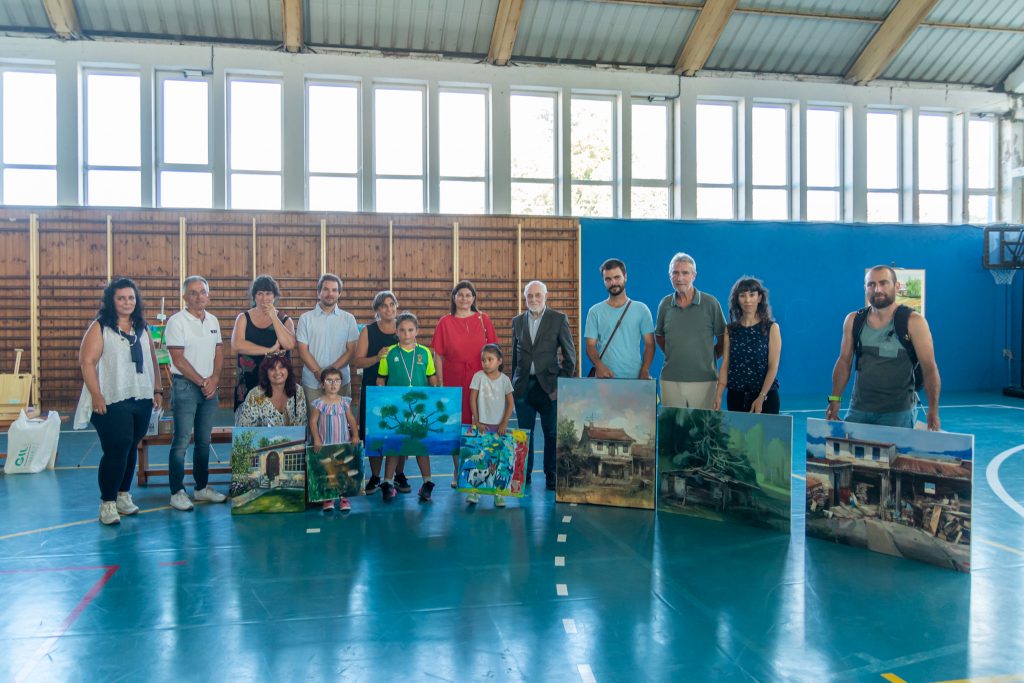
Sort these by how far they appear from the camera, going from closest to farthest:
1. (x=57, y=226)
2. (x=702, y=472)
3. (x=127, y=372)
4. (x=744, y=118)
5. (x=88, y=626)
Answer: (x=88, y=626)
(x=127, y=372)
(x=702, y=472)
(x=57, y=226)
(x=744, y=118)

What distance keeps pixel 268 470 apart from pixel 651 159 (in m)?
9.63

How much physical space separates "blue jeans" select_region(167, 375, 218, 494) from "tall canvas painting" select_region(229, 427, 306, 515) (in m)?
0.35

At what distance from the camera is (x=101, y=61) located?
10867mm

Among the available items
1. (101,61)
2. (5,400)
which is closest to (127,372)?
(5,400)

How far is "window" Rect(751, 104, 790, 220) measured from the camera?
1306 cm

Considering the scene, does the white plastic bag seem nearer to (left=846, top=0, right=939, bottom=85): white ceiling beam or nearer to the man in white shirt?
the man in white shirt

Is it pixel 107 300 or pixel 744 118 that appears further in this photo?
pixel 744 118

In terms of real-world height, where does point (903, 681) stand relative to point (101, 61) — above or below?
below

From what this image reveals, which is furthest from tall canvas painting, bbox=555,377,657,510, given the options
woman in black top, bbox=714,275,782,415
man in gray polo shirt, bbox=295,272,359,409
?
man in gray polo shirt, bbox=295,272,359,409

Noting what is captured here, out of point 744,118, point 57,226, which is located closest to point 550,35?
point 744,118

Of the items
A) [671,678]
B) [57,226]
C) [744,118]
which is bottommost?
[671,678]

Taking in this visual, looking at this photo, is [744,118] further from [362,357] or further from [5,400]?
[5,400]

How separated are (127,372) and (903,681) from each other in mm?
4644

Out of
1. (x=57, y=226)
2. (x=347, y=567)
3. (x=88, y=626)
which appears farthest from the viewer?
(x=57, y=226)
